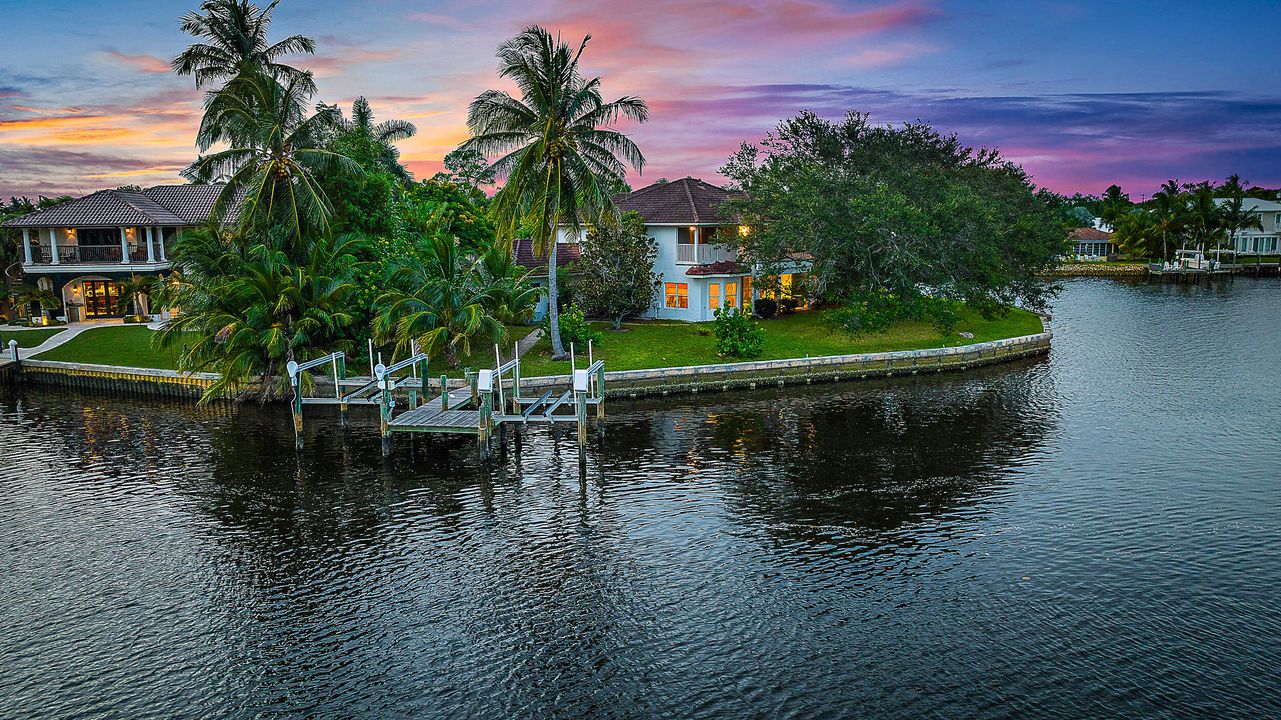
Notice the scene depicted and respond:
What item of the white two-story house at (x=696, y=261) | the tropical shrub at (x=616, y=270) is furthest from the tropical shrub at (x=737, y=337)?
the white two-story house at (x=696, y=261)

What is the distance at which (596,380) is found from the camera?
98.3 ft

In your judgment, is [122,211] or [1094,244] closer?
[122,211]

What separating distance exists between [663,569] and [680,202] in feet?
114

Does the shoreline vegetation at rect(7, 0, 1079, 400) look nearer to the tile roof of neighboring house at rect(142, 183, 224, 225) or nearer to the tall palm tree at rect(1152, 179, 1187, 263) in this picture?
the tile roof of neighboring house at rect(142, 183, 224, 225)

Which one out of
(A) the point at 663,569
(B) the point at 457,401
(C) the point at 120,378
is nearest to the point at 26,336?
(C) the point at 120,378

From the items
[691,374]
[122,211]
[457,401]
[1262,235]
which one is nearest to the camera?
[457,401]

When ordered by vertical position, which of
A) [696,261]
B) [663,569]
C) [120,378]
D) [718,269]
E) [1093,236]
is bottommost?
[663,569]

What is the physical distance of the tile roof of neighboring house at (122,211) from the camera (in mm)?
49938

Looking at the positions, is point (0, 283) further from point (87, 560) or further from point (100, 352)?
point (87, 560)

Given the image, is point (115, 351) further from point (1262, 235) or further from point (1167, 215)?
point (1262, 235)

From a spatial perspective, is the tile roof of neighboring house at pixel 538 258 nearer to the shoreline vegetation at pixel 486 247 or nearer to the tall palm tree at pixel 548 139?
the shoreline vegetation at pixel 486 247

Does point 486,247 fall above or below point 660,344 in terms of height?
above

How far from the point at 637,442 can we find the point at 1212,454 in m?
17.5

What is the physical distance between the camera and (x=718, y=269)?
Result: 47375 mm
